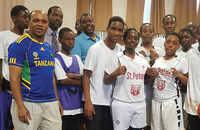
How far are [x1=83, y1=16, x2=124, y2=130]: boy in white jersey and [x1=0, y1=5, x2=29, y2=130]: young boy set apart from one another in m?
0.79

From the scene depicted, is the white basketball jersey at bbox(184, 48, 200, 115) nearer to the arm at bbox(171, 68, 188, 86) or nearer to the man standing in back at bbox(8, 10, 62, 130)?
the arm at bbox(171, 68, 188, 86)

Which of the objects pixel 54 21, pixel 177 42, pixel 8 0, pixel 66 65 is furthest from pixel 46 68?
pixel 8 0

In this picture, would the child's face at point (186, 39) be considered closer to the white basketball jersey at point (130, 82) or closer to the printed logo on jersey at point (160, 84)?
the printed logo on jersey at point (160, 84)

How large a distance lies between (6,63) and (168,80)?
1787 mm

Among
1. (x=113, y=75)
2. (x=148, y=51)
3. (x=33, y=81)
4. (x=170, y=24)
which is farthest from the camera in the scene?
(x=170, y=24)

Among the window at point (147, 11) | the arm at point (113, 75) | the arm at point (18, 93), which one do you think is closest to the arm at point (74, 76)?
the arm at point (113, 75)

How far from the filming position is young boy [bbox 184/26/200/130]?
2.23 meters

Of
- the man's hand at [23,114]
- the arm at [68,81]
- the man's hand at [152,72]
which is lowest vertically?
the man's hand at [23,114]

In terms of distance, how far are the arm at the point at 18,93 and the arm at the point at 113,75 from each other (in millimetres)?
835

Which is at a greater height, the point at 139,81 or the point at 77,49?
the point at 77,49

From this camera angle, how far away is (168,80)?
2.38m

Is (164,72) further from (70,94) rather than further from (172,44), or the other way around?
(70,94)

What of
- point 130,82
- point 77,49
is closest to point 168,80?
point 130,82

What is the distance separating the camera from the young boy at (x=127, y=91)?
208 cm
